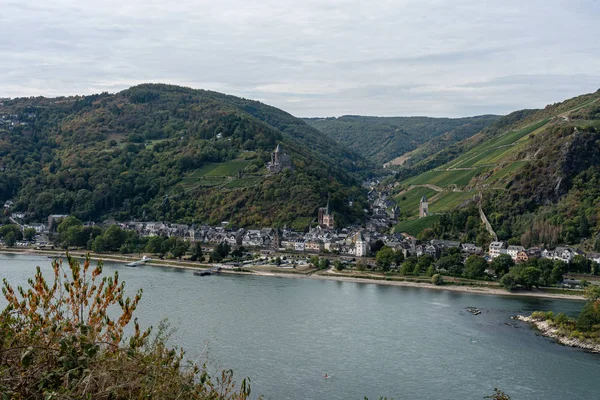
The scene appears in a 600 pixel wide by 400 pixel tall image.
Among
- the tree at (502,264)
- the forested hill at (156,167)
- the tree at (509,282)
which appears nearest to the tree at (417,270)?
the tree at (502,264)

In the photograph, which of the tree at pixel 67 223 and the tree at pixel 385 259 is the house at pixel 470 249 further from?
the tree at pixel 67 223

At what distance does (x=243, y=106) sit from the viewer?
318 ft

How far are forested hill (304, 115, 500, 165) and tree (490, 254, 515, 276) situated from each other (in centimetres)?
7456

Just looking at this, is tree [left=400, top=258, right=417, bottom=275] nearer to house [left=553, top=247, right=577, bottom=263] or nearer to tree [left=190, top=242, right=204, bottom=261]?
house [left=553, top=247, right=577, bottom=263]

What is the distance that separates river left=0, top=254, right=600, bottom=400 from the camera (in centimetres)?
1642

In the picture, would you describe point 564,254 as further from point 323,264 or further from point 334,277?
point 323,264

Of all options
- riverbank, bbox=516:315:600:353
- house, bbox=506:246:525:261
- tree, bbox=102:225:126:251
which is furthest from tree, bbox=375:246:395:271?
tree, bbox=102:225:126:251

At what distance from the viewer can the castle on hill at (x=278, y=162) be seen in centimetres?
5300

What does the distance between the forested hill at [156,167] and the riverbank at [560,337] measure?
24.7 metres

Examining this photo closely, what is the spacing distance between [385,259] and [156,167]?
3016cm

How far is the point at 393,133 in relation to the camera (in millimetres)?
133250

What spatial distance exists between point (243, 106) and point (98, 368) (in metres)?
94.1

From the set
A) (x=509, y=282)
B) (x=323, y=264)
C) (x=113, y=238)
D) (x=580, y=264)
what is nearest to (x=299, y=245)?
(x=323, y=264)

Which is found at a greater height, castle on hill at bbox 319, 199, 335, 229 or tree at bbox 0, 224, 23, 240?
castle on hill at bbox 319, 199, 335, 229
